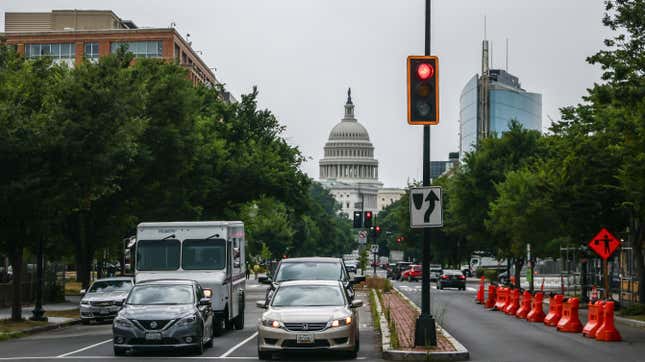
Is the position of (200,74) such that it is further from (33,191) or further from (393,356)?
(393,356)

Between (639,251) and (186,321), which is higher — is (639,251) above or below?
above

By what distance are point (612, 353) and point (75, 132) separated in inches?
642

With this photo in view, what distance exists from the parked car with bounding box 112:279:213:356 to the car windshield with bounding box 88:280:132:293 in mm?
14246

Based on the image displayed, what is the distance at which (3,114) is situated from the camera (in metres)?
30.1

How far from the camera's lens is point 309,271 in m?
27.9

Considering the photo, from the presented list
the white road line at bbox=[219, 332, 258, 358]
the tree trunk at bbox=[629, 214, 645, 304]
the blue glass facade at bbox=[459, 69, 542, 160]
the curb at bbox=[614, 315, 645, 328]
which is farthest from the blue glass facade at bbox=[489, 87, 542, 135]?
the white road line at bbox=[219, 332, 258, 358]

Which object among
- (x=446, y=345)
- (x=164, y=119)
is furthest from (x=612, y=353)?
(x=164, y=119)

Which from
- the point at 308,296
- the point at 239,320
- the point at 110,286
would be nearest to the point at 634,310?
the point at 239,320

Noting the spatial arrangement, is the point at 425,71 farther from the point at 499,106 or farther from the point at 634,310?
the point at 499,106

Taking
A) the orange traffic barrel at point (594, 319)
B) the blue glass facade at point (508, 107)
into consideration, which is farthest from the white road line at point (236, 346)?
the blue glass facade at point (508, 107)

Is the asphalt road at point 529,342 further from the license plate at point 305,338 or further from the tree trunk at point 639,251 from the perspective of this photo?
the tree trunk at point 639,251

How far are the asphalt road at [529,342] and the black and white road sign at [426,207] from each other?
2.61m

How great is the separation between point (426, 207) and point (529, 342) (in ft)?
19.6

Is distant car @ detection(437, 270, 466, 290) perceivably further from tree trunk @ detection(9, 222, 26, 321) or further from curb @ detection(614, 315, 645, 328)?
tree trunk @ detection(9, 222, 26, 321)
